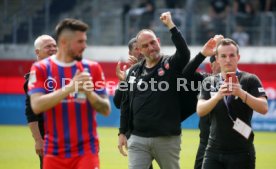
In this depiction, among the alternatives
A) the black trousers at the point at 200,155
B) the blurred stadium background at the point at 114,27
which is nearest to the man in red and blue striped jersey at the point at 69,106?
the black trousers at the point at 200,155

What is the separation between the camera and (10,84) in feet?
74.6

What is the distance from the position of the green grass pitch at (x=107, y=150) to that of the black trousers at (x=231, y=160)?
250 inches

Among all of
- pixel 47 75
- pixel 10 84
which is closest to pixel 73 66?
pixel 47 75

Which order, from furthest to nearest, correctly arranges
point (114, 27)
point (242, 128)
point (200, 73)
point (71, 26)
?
point (114, 27)
point (200, 73)
point (242, 128)
point (71, 26)

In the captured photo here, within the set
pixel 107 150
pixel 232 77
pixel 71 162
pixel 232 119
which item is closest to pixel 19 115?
pixel 107 150

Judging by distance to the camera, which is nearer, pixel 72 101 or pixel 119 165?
pixel 72 101

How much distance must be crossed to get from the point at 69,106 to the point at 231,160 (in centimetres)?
191

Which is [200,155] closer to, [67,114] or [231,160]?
[231,160]

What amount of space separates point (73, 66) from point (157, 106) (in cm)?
210

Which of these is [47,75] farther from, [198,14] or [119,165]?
[198,14]

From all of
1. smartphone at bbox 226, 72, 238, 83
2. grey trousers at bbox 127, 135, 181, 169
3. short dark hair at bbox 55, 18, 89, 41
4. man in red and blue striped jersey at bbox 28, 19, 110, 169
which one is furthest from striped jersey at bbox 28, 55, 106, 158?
grey trousers at bbox 127, 135, 181, 169

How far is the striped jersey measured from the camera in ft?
22.6

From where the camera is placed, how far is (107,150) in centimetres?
1714

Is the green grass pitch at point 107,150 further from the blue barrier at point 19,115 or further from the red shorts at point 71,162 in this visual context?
the red shorts at point 71,162
